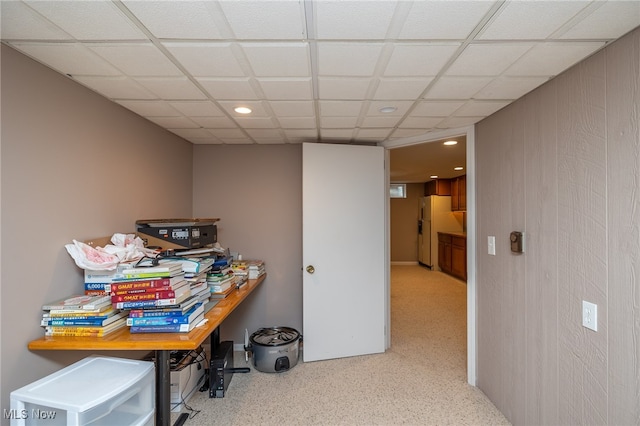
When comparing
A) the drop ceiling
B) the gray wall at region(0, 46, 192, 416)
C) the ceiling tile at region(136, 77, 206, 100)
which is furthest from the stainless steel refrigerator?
the gray wall at region(0, 46, 192, 416)

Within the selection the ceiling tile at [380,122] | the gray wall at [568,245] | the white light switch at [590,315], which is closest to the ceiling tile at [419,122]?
the ceiling tile at [380,122]

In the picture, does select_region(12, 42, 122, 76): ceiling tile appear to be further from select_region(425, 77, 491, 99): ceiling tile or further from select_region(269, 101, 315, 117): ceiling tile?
select_region(425, 77, 491, 99): ceiling tile

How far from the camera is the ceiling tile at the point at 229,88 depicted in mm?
1619

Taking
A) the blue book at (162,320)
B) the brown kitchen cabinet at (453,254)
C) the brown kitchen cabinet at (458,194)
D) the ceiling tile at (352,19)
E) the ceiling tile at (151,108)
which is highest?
the ceiling tile at (151,108)

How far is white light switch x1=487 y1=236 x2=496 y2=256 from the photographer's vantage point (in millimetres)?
2183

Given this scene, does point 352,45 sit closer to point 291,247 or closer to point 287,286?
point 291,247

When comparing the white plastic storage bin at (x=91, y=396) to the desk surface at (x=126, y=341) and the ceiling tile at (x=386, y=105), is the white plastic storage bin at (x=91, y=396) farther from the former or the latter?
the ceiling tile at (x=386, y=105)

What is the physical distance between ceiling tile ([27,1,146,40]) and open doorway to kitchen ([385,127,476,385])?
2333 millimetres

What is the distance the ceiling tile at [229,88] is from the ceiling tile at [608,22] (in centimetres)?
148

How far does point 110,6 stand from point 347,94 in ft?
3.89

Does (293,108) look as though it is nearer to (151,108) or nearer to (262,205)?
(151,108)

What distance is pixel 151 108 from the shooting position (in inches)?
81.1

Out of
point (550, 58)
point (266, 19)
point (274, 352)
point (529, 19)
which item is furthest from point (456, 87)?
point (274, 352)

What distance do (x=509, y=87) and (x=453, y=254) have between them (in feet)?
17.7
